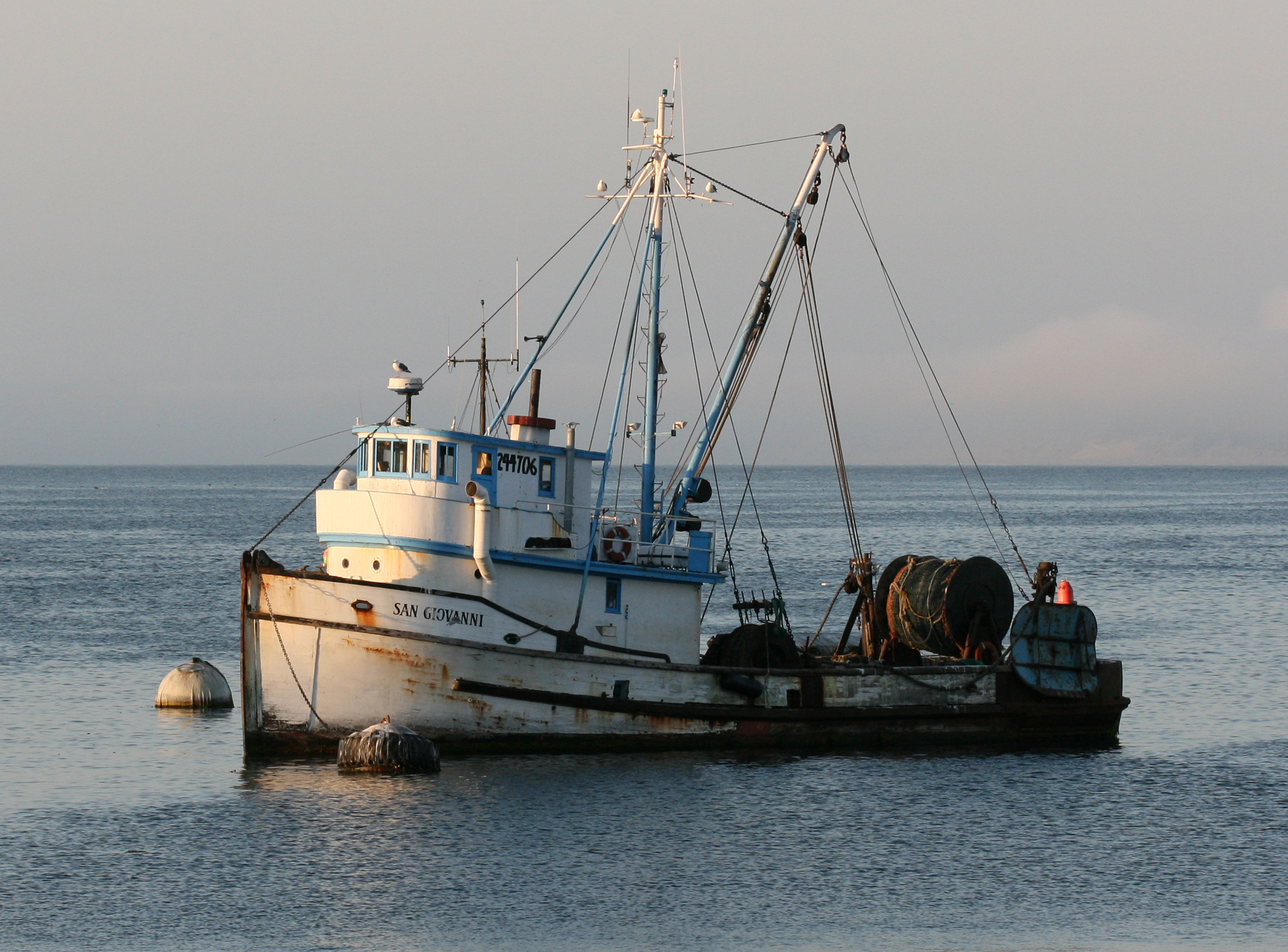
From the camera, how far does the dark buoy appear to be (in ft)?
70.3

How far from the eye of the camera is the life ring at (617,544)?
23.7 m

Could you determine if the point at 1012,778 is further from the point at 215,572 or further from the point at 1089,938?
the point at 215,572

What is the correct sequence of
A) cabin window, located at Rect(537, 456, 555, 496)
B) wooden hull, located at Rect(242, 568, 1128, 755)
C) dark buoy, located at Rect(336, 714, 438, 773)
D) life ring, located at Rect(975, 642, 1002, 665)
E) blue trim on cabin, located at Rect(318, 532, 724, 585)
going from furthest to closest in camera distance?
life ring, located at Rect(975, 642, 1002, 665), cabin window, located at Rect(537, 456, 555, 496), blue trim on cabin, located at Rect(318, 532, 724, 585), wooden hull, located at Rect(242, 568, 1128, 755), dark buoy, located at Rect(336, 714, 438, 773)

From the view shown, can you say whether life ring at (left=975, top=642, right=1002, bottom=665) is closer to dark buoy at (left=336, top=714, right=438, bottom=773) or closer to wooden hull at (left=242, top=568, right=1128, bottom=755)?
wooden hull at (left=242, top=568, right=1128, bottom=755)

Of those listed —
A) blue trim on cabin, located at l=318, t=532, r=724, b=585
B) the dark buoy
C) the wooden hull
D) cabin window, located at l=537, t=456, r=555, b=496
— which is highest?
cabin window, located at l=537, t=456, r=555, b=496

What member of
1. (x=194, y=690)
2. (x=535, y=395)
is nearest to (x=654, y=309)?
(x=535, y=395)

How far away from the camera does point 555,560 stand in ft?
75.3

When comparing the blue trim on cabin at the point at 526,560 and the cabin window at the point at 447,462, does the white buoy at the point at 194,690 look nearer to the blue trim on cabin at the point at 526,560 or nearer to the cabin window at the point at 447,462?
the blue trim on cabin at the point at 526,560

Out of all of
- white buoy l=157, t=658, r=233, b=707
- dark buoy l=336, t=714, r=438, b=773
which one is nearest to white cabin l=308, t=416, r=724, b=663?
dark buoy l=336, t=714, r=438, b=773

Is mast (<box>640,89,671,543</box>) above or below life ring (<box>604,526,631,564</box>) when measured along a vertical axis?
above

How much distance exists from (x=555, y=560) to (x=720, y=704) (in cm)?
357

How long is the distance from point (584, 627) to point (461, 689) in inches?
88.5

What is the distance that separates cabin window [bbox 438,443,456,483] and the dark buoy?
3823mm

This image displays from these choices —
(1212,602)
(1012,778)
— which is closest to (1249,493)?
(1212,602)
